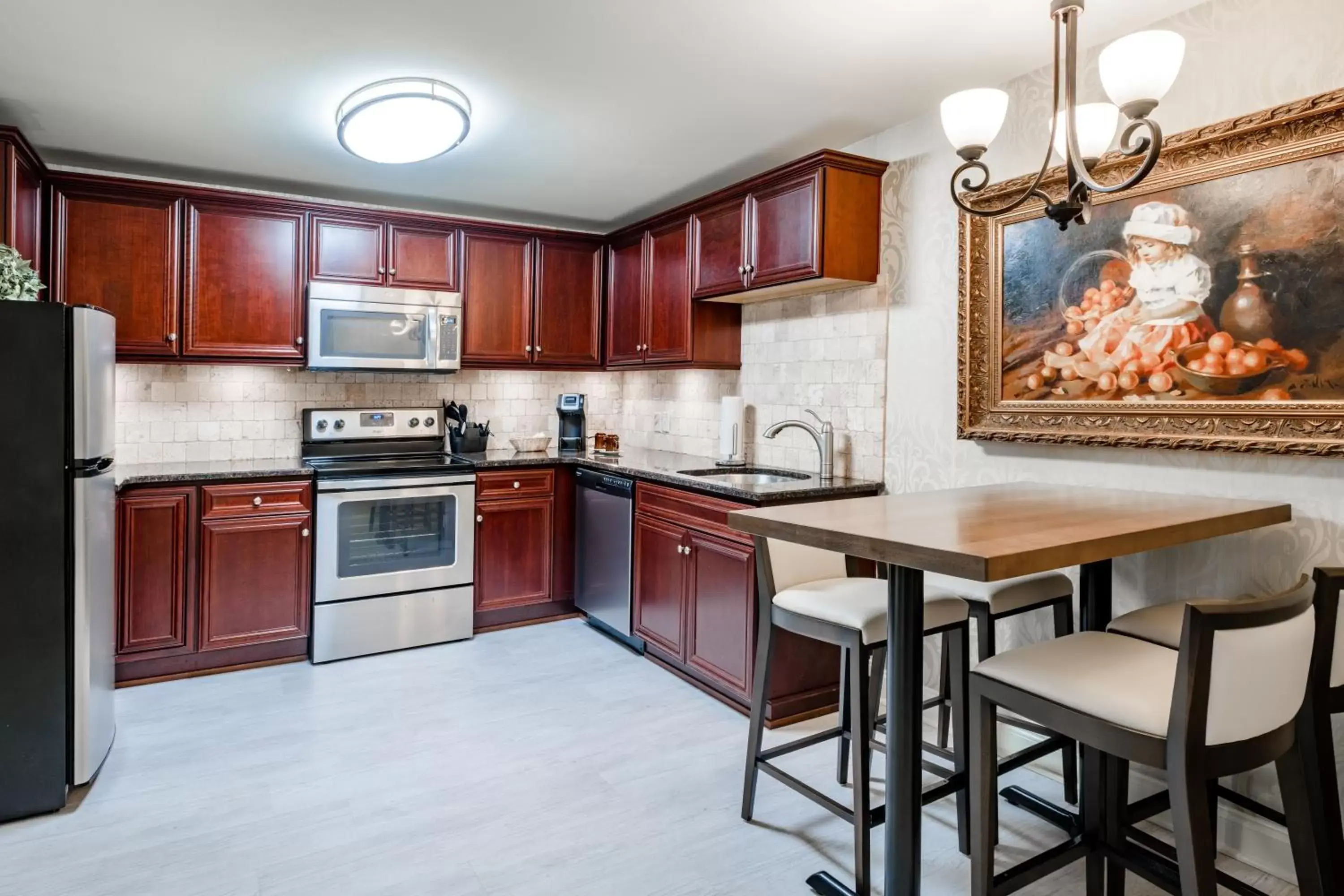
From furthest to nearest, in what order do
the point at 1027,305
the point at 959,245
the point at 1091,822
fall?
the point at 959,245
the point at 1027,305
the point at 1091,822

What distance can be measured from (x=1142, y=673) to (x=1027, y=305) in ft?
4.79

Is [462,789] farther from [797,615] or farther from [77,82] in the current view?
[77,82]

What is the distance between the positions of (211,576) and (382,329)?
1.41 meters

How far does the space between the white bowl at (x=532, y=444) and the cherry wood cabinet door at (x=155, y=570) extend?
1.79 meters

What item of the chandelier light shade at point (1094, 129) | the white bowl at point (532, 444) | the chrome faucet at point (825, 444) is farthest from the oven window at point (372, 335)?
the chandelier light shade at point (1094, 129)

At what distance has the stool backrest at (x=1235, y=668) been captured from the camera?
4.48ft

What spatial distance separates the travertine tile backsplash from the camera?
3.40 m

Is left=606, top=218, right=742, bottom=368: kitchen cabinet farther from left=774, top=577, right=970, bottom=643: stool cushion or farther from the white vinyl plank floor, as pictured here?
left=774, top=577, right=970, bottom=643: stool cushion

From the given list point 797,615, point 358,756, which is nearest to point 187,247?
point 358,756

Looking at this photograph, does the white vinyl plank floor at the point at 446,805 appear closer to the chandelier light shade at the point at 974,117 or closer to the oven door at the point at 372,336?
the oven door at the point at 372,336

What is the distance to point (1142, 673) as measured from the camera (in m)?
1.61

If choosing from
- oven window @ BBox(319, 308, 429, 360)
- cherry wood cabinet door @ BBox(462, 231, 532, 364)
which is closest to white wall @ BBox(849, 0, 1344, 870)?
cherry wood cabinet door @ BBox(462, 231, 532, 364)

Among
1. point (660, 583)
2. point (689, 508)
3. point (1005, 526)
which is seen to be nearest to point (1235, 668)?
point (1005, 526)

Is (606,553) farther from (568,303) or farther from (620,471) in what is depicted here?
(568,303)
